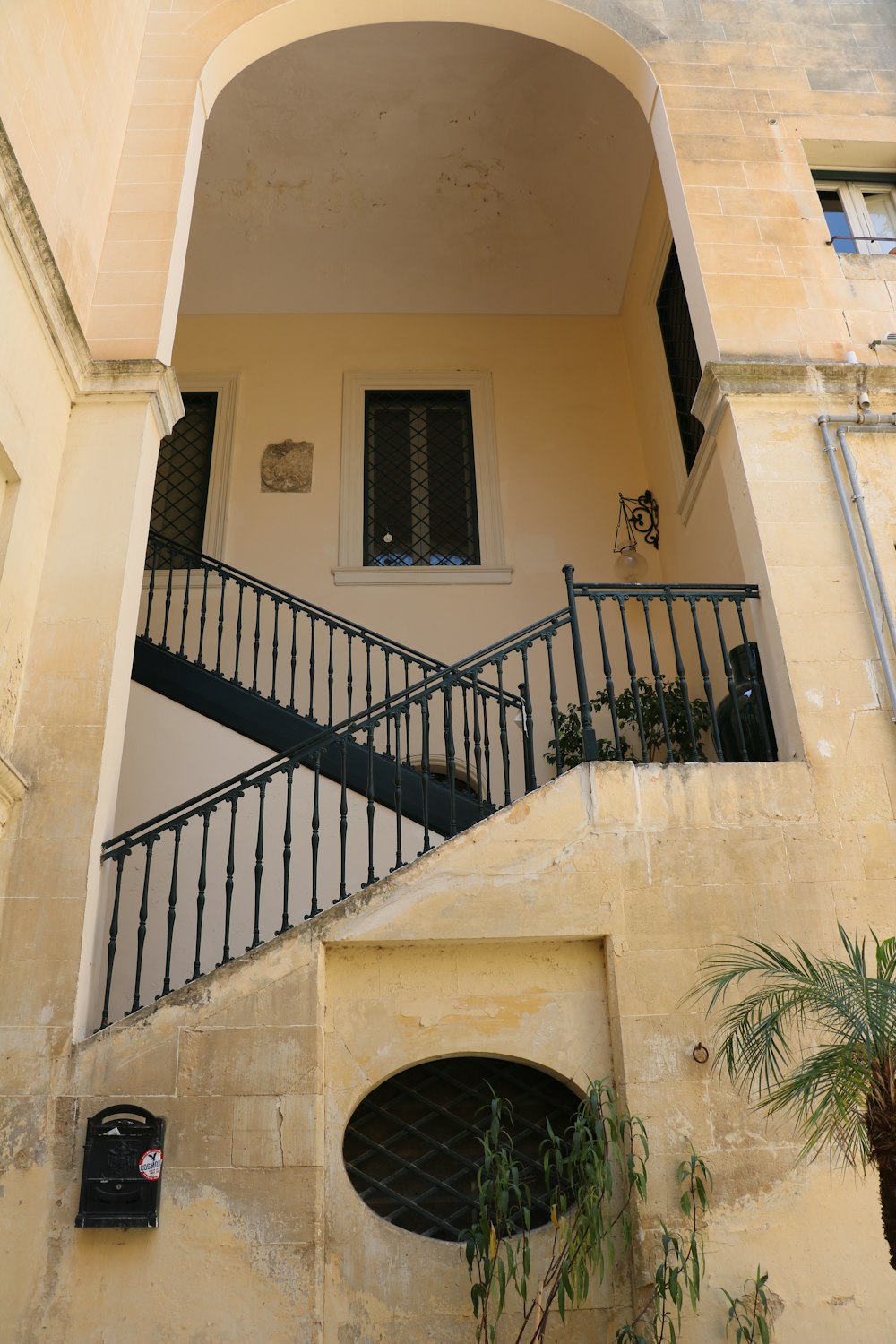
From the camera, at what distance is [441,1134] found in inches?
193

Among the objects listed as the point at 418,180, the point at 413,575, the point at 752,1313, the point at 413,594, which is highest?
the point at 418,180

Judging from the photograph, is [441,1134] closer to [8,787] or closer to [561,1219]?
[561,1219]

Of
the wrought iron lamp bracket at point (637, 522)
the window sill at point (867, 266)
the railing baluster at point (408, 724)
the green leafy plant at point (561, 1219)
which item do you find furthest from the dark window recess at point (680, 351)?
the green leafy plant at point (561, 1219)

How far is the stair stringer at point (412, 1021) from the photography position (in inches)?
171

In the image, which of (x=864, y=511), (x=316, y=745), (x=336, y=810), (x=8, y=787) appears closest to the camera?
(x=8, y=787)

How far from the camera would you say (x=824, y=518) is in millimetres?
5957

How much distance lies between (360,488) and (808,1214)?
6.90m

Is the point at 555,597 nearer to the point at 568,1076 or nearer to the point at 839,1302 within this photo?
the point at 568,1076

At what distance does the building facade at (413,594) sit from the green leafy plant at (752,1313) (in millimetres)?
74

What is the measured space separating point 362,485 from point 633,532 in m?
2.45

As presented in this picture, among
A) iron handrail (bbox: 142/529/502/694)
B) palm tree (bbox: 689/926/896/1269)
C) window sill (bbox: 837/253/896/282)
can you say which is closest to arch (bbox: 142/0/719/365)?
window sill (bbox: 837/253/896/282)

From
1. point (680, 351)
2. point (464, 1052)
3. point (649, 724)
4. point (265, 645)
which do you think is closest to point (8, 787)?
point (464, 1052)

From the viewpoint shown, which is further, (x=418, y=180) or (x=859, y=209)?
(x=418, y=180)

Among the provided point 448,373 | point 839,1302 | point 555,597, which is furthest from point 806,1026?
point 448,373
